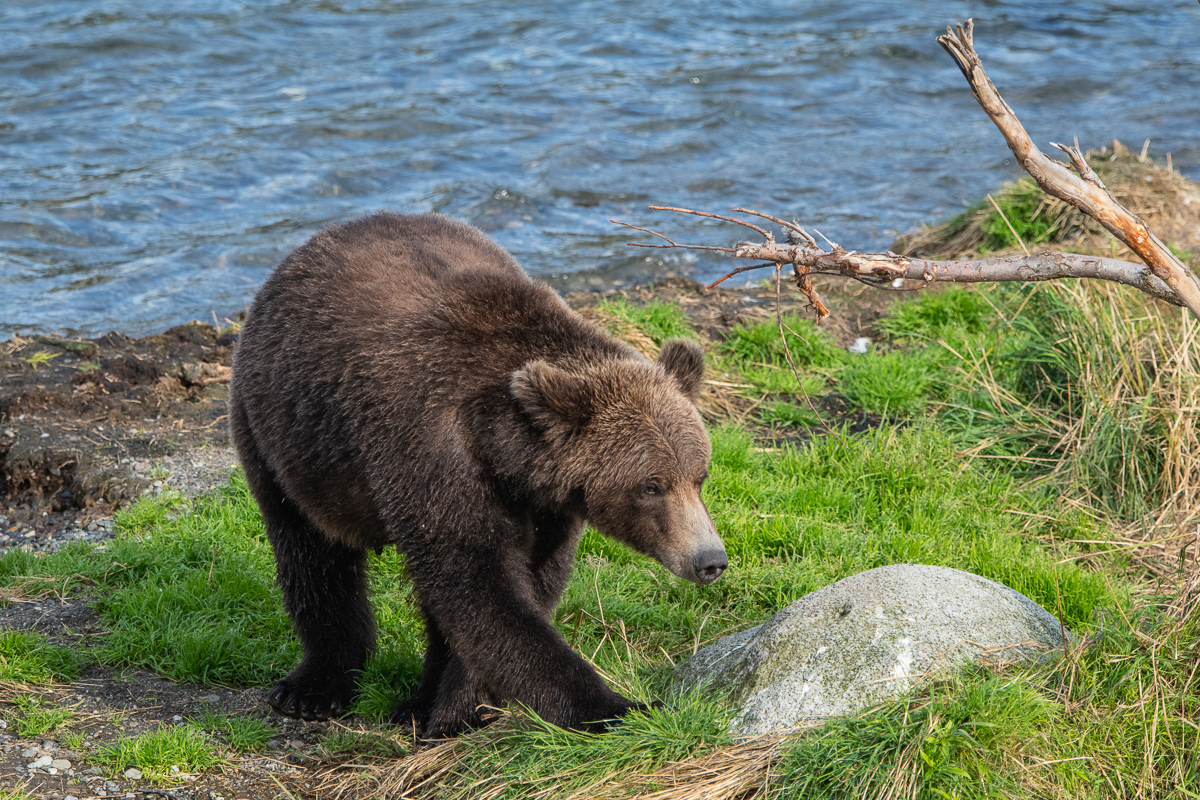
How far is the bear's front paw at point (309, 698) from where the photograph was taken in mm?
4945

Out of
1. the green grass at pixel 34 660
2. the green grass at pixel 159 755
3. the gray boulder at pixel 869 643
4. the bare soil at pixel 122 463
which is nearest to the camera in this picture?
the gray boulder at pixel 869 643

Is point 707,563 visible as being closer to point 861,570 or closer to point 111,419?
point 861,570

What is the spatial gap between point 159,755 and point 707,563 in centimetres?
228

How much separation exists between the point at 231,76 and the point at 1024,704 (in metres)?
14.9

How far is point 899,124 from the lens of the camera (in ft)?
50.0

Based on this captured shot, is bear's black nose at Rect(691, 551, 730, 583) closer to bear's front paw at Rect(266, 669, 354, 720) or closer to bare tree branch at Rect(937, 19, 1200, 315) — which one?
bare tree branch at Rect(937, 19, 1200, 315)

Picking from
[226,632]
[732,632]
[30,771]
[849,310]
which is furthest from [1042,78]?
[30,771]

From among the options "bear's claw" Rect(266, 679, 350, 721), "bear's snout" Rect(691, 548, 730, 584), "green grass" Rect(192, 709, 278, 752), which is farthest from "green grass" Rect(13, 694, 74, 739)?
→ "bear's snout" Rect(691, 548, 730, 584)

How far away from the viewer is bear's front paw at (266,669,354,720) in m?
4.95

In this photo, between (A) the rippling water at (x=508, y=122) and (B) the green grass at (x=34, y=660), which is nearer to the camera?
(B) the green grass at (x=34, y=660)

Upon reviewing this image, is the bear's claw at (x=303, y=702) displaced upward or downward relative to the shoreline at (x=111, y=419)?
downward

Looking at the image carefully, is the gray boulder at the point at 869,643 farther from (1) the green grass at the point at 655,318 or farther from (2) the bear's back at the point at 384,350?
(1) the green grass at the point at 655,318

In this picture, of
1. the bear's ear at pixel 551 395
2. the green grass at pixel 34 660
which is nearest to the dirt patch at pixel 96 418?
the green grass at pixel 34 660

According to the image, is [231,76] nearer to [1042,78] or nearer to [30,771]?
A: [1042,78]
